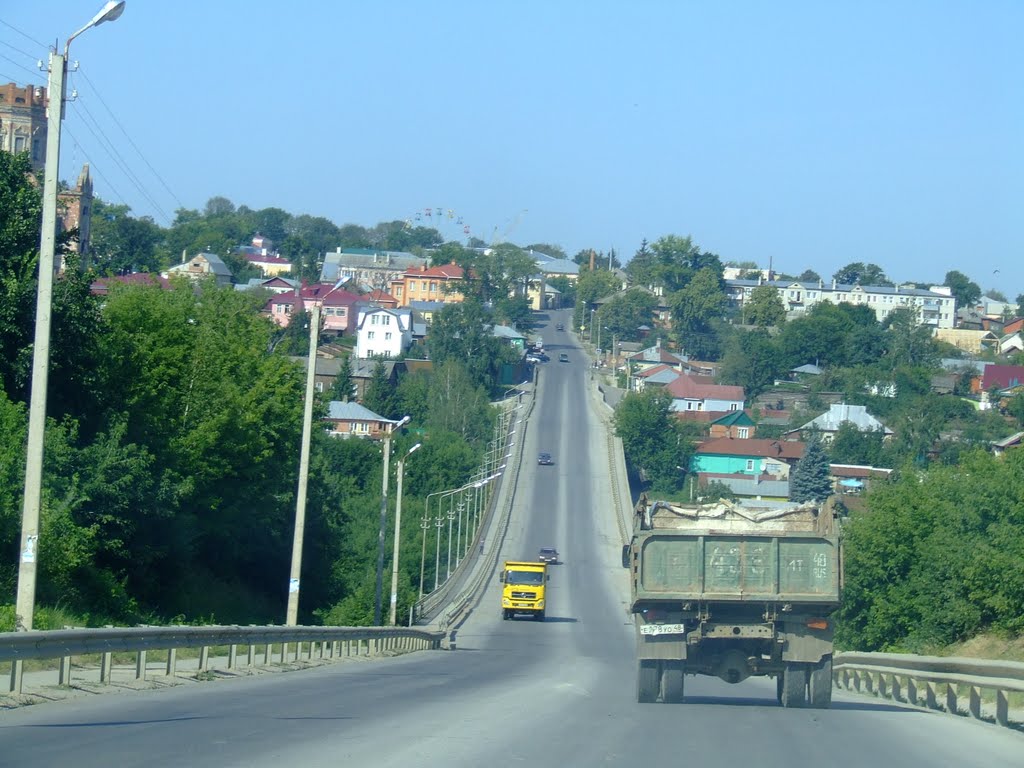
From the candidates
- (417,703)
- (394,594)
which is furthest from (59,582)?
(394,594)

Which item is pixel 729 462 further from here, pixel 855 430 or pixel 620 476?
pixel 620 476

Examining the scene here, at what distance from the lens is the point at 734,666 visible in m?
16.6

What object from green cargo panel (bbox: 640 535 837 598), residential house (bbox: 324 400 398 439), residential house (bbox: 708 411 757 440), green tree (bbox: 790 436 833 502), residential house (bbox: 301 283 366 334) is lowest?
green cargo panel (bbox: 640 535 837 598)

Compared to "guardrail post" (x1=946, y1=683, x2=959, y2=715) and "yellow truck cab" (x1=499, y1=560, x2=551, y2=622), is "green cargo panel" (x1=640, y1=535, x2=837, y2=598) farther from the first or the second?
"yellow truck cab" (x1=499, y1=560, x2=551, y2=622)

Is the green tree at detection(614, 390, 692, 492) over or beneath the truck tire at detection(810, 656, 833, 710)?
over

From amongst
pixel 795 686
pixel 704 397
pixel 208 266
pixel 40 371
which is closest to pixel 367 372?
pixel 208 266

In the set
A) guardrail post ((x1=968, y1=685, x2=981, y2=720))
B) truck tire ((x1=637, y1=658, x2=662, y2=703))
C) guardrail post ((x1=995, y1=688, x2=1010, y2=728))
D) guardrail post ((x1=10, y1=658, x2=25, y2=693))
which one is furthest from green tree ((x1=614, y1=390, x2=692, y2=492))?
guardrail post ((x1=10, y1=658, x2=25, y2=693))

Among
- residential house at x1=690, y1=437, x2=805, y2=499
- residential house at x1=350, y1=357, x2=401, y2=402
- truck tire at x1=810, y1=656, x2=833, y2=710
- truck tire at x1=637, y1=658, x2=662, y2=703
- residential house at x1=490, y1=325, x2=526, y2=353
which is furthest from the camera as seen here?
residential house at x1=490, y1=325, x2=526, y2=353

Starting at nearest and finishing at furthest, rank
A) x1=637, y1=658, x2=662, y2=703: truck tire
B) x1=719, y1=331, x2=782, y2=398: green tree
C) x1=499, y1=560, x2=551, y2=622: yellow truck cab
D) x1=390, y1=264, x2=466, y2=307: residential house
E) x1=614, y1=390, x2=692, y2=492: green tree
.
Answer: x1=637, y1=658, x2=662, y2=703: truck tire < x1=499, y1=560, x2=551, y2=622: yellow truck cab < x1=614, y1=390, x2=692, y2=492: green tree < x1=719, y1=331, x2=782, y2=398: green tree < x1=390, y1=264, x2=466, y2=307: residential house

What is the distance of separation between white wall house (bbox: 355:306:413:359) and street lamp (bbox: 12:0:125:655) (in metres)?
129

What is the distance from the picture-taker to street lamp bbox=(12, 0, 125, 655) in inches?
635

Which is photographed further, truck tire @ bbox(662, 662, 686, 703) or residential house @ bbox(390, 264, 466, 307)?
residential house @ bbox(390, 264, 466, 307)

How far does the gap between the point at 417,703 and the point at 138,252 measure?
477 feet

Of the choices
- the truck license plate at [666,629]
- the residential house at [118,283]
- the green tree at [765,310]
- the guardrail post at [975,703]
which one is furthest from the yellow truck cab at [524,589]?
A: the green tree at [765,310]
